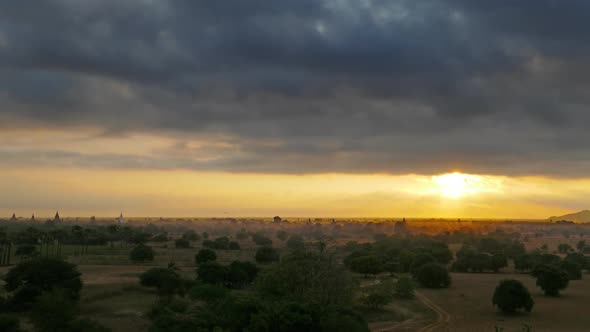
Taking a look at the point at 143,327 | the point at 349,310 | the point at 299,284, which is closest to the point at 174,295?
the point at 143,327

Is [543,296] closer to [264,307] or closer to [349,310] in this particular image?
[349,310]

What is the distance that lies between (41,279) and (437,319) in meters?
35.3

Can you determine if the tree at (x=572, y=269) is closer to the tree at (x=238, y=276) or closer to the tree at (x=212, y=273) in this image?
the tree at (x=238, y=276)

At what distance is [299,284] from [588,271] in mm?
64283

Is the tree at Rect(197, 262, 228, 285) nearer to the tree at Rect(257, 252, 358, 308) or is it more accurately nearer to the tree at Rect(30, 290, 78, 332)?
the tree at Rect(257, 252, 358, 308)

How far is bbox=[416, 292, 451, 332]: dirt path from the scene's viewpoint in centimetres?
4253

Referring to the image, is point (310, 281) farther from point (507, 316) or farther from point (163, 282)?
point (507, 316)

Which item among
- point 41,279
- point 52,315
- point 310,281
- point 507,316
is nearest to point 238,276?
point 41,279

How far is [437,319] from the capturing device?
154ft

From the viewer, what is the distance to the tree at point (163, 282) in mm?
50781

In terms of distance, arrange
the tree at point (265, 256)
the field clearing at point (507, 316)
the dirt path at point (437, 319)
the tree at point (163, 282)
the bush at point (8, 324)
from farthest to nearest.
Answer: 1. the tree at point (265, 256)
2. the tree at point (163, 282)
3. the field clearing at point (507, 316)
4. the dirt path at point (437, 319)
5. the bush at point (8, 324)

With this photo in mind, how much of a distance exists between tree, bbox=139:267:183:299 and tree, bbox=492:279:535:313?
97.9ft

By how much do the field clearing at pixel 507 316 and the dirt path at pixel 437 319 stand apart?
0.52 m

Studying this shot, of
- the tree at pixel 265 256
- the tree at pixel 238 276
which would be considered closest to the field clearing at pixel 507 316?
the tree at pixel 238 276
